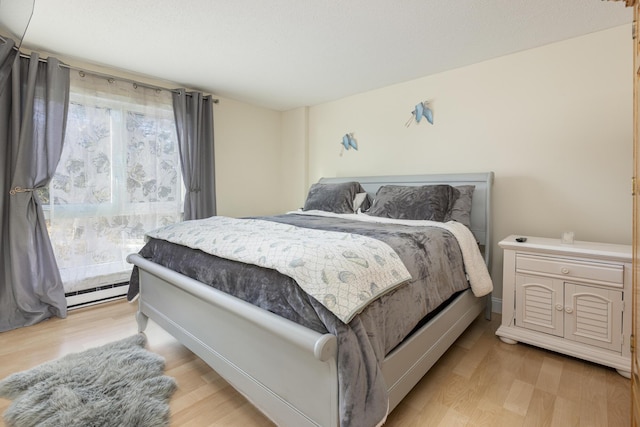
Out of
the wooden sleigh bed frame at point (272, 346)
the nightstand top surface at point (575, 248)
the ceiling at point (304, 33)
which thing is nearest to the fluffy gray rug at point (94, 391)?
the wooden sleigh bed frame at point (272, 346)

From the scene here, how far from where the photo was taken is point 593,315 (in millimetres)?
1747

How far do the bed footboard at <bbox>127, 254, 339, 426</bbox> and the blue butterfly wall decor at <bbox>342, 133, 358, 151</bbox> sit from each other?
2.50 meters

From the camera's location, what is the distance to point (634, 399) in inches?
43.8

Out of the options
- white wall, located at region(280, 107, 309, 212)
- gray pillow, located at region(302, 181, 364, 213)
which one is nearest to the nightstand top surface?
gray pillow, located at region(302, 181, 364, 213)

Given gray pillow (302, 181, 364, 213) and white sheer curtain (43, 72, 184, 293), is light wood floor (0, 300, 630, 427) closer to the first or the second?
white sheer curtain (43, 72, 184, 293)

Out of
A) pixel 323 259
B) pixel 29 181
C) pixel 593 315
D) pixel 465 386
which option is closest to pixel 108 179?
pixel 29 181

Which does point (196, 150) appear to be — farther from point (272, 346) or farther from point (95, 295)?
point (272, 346)

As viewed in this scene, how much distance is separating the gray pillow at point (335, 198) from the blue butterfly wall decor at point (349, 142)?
23.7 inches

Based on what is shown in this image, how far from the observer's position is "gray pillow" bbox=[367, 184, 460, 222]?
232 centimetres

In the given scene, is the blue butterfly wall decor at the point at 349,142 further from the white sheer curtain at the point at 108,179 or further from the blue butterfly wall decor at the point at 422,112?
the white sheer curtain at the point at 108,179

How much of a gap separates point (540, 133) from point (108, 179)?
12.2 feet

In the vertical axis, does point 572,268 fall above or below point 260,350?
above

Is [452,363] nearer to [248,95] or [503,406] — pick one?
[503,406]

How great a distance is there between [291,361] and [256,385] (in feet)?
0.93
